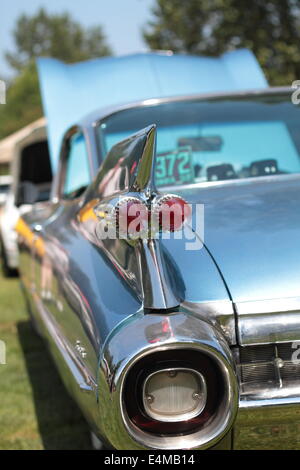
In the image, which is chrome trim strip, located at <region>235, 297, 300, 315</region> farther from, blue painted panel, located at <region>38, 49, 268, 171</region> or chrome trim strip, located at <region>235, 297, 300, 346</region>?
blue painted panel, located at <region>38, 49, 268, 171</region>

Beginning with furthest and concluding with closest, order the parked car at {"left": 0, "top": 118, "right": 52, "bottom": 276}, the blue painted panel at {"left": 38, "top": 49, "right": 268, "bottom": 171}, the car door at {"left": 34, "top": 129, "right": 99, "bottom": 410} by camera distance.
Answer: the parked car at {"left": 0, "top": 118, "right": 52, "bottom": 276}
the blue painted panel at {"left": 38, "top": 49, "right": 268, "bottom": 171}
the car door at {"left": 34, "top": 129, "right": 99, "bottom": 410}

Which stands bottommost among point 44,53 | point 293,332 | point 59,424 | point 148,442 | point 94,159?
point 59,424

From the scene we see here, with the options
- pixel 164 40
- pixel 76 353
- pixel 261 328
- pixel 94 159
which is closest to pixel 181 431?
pixel 261 328

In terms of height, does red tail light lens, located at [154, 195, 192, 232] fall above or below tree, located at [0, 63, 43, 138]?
below

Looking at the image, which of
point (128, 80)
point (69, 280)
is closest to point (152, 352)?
point (69, 280)

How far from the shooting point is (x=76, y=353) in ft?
7.31

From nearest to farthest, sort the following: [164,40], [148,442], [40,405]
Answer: [148,442], [40,405], [164,40]

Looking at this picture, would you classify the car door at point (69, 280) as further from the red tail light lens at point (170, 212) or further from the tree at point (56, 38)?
the tree at point (56, 38)

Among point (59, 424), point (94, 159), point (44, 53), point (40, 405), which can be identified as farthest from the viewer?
point (44, 53)

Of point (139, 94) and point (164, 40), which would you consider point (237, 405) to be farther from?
point (164, 40)

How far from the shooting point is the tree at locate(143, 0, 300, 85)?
48.4 ft

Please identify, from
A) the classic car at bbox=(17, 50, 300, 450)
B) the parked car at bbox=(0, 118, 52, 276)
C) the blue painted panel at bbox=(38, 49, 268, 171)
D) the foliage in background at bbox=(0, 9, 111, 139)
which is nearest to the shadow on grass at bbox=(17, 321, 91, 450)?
the classic car at bbox=(17, 50, 300, 450)

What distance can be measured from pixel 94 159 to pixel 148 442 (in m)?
1.67

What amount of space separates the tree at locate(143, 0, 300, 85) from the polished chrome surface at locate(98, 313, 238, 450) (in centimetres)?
1310
